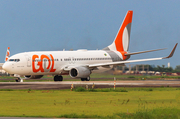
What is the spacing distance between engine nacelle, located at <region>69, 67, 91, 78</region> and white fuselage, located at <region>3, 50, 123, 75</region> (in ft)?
5.27

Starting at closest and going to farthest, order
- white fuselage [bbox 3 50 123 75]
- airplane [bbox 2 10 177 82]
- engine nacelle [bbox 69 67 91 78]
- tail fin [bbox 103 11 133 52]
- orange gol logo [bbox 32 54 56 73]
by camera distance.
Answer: white fuselage [bbox 3 50 123 75] < airplane [bbox 2 10 177 82] < orange gol logo [bbox 32 54 56 73] < engine nacelle [bbox 69 67 91 78] < tail fin [bbox 103 11 133 52]

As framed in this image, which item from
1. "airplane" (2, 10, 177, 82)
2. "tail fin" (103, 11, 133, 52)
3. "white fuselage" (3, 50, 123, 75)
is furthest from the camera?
"tail fin" (103, 11, 133, 52)

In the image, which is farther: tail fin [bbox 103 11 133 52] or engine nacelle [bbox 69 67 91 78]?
tail fin [bbox 103 11 133 52]

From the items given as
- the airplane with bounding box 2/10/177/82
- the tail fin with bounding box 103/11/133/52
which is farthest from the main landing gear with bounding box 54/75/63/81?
the tail fin with bounding box 103/11/133/52

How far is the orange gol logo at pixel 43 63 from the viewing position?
50562 mm

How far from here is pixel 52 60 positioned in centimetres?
5281

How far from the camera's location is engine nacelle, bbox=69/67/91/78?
174ft

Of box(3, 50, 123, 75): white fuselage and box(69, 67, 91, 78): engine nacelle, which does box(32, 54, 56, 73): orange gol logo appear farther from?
box(69, 67, 91, 78): engine nacelle

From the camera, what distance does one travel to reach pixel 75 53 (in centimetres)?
5791

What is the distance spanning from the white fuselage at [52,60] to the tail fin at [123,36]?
2297 millimetres

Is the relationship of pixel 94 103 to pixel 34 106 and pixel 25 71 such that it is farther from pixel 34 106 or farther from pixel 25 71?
pixel 25 71

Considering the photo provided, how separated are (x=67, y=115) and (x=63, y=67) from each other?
36330 millimetres

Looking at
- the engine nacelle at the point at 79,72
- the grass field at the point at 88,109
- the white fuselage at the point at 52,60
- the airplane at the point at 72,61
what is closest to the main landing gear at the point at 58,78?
the airplane at the point at 72,61

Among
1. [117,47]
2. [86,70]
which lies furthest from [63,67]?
[117,47]
